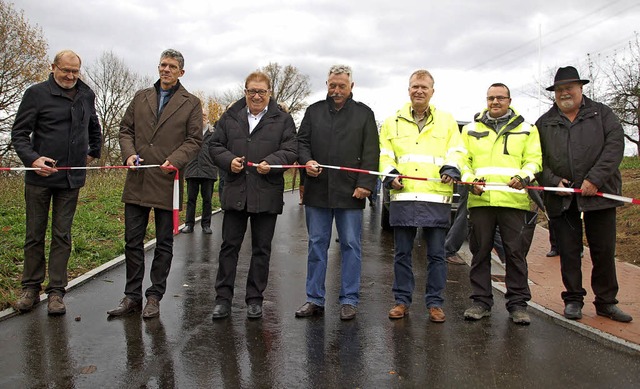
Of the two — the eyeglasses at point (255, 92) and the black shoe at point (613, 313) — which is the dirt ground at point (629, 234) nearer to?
the black shoe at point (613, 313)

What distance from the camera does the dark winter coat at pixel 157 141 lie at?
217 inches

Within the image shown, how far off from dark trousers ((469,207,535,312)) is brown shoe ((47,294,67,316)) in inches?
147

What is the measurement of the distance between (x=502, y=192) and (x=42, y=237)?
4240 millimetres

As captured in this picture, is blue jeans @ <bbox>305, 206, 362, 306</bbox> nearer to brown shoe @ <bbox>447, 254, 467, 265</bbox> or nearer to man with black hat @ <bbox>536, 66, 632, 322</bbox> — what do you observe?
man with black hat @ <bbox>536, 66, 632, 322</bbox>

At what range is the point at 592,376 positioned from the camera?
4145 mm

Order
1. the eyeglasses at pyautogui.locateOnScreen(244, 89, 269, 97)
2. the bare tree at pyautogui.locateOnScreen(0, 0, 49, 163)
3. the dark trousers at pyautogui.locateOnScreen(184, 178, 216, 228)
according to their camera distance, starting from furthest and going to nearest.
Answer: the bare tree at pyautogui.locateOnScreen(0, 0, 49, 163), the dark trousers at pyautogui.locateOnScreen(184, 178, 216, 228), the eyeglasses at pyautogui.locateOnScreen(244, 89, 269, 97)

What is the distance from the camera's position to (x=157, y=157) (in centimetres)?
555

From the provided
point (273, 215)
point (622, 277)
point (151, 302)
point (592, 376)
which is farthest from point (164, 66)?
point (622, 277)

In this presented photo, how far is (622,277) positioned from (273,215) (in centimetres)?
494

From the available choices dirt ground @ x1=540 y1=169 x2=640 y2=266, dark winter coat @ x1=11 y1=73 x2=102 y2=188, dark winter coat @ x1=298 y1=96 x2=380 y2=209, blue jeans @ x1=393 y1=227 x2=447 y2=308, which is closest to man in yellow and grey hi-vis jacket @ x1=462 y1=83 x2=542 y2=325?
blue jeans @ x1=393 y1=227 x2=447 y2=308

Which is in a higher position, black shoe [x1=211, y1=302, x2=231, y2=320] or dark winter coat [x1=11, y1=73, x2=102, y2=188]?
dark winter coat [x1=11, y1=73, x2=102, y2=188]

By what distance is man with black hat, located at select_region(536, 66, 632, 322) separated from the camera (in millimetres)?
5406

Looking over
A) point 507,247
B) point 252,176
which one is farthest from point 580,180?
point 252,176

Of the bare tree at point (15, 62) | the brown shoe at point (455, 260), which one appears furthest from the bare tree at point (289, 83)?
the brown shoe at point (455, 260)
